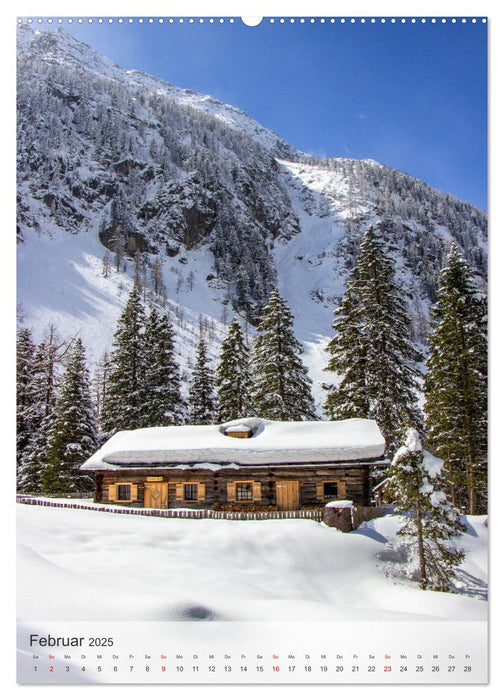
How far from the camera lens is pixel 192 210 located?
9950cm

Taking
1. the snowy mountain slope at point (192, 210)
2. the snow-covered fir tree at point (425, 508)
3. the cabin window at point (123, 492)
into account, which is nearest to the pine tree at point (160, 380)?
the snowy mountain slope at point (192, 210)

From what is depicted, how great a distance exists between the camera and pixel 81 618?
7.96m

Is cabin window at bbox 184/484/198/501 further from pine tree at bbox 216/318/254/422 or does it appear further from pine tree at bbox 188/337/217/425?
pine tree at bbox 188/337/217/425

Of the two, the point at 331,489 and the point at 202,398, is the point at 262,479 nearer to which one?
the point at 331,489

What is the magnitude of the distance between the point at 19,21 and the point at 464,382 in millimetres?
16774

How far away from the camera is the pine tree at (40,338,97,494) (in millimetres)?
25141

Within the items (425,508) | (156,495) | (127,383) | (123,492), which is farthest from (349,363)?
(127,383)

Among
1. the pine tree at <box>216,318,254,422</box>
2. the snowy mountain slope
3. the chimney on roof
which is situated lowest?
the chimney on roof

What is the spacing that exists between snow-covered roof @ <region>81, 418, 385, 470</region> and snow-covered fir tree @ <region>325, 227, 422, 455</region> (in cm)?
261

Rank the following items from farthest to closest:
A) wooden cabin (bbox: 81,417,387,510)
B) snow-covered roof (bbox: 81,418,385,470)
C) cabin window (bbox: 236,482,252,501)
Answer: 1. cabin window (bbox: 236,482,252,501)
2. wooden cabin (bbox: 81,417,387,510)
3. snow-covered roof (bbox: 81,418,385,470)

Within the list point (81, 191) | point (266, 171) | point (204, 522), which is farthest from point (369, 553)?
point (266, 171)

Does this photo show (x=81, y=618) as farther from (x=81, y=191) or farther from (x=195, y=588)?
(x=81, y=191)

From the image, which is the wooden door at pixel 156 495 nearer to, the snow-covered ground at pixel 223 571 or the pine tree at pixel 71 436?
the snow-covered ground at pixel 223 571

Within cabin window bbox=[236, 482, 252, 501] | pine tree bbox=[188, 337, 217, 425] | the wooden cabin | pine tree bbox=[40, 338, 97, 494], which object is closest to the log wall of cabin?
the wooden cabin
